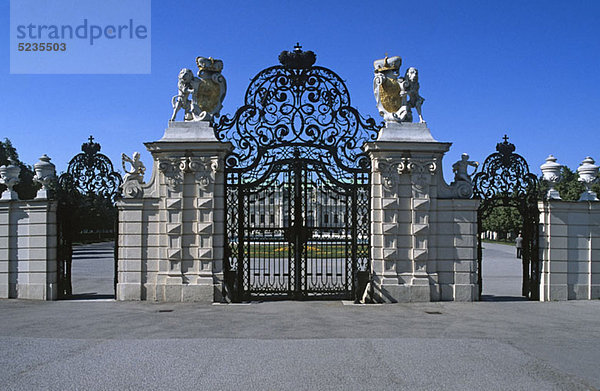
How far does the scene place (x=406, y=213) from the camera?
12805mm

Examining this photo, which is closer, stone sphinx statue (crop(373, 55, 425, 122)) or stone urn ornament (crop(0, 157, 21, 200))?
stone sphinx statue (crop(373, 55, 425, 122))

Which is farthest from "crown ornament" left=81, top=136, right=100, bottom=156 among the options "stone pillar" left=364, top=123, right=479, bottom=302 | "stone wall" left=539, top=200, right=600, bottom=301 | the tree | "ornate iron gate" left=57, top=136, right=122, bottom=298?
the tree

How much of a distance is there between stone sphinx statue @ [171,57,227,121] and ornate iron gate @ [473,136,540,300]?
700cm

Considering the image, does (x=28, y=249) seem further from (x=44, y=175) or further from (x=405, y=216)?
(x=405, y=216)

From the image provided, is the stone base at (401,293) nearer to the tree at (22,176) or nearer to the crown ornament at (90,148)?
the crown ornament at (90,148)

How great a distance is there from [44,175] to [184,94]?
4.25 m

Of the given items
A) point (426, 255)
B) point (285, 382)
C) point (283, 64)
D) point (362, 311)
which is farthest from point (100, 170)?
point (285, 382)

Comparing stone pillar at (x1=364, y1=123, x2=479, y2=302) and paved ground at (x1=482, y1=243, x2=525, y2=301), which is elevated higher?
stone pillar at (x1=364, y1=123, x2=479, y2=302)

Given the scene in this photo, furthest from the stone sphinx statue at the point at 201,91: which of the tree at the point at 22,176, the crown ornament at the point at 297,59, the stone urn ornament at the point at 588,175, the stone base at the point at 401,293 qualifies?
the tree at the point at 22,176

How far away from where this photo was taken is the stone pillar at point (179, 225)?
12.7 m

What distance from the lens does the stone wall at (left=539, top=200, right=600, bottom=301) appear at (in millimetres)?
13367

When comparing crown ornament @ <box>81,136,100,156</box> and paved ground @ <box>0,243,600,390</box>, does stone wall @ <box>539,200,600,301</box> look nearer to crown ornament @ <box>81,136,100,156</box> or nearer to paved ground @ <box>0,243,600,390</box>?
paved ground @ <box>0,243,600,390</box>

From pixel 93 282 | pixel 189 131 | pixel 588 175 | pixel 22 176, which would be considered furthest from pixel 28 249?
pixel 22 176

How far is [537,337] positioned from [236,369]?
17.4 ft
